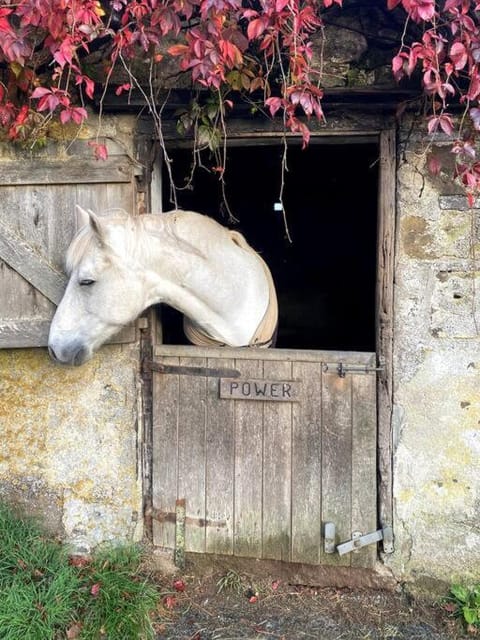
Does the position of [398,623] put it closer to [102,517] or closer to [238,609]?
[238,609]

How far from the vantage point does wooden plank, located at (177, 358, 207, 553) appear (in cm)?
301

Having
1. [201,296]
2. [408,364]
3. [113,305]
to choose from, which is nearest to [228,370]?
[201,296]

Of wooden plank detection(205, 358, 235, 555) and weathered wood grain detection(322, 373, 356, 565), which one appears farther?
wooden plank detection(205, 358, 235, 555)

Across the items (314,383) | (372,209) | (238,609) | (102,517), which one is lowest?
(238,609)

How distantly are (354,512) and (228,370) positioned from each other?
3.39ft

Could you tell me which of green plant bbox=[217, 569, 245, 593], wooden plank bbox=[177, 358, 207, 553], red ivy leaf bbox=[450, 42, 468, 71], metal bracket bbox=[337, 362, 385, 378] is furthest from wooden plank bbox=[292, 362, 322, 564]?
red ivy leaf bbox=[450, 42, 468, 71]

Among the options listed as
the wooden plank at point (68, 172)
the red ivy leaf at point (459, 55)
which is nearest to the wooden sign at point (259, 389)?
the wooden plank at point (68, 172)

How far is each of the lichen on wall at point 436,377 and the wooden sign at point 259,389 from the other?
1.83 ft

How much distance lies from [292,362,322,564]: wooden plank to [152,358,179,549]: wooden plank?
692mm

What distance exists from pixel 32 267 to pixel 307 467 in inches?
73.5

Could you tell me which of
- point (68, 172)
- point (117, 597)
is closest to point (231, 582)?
point (117, 597)

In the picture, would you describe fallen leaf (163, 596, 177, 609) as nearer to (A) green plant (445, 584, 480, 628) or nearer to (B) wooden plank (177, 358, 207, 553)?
(B) wooden plank (177, 358, 207, 553)

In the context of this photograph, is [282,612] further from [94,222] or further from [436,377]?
[94,222]

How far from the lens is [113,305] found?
266cm
